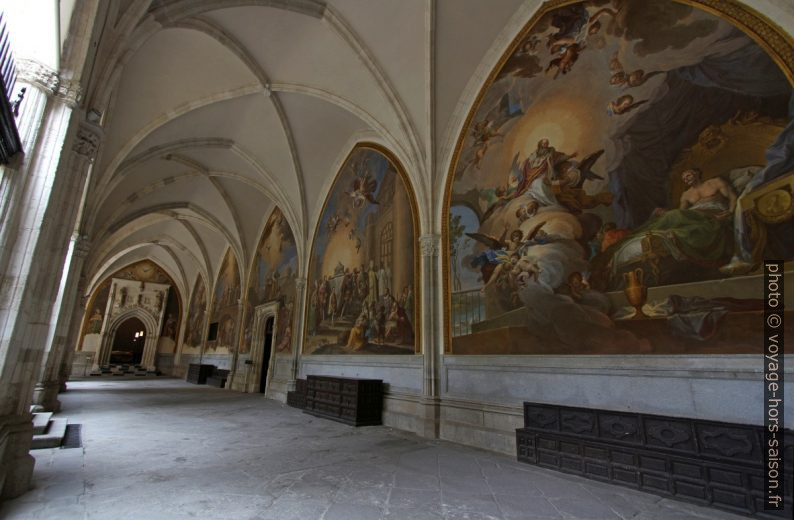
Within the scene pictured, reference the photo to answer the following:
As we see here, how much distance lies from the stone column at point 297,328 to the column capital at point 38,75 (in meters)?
9.09

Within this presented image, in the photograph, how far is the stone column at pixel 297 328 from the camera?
1176cm

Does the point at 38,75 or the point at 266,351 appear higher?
the point at 38,75

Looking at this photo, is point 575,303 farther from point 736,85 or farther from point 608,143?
point 736,85

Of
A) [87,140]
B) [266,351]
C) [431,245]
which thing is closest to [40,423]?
[87,140]

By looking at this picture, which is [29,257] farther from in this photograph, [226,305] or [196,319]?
[196,319]

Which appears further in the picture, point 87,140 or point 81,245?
point 81,245

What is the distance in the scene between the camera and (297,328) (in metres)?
12.2

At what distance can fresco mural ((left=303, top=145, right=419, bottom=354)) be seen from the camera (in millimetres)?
8375

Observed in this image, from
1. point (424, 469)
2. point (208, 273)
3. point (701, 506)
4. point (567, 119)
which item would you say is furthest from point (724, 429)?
point (208, 273)

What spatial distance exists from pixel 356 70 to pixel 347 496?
8.37 metres


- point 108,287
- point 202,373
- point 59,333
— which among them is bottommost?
point 202,373

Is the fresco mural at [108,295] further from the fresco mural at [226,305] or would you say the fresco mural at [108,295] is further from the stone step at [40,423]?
the stone step at [40,423]

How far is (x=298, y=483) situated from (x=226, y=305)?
17195 millimetres

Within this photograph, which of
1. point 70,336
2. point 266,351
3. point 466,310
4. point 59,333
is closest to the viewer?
point 466,310
